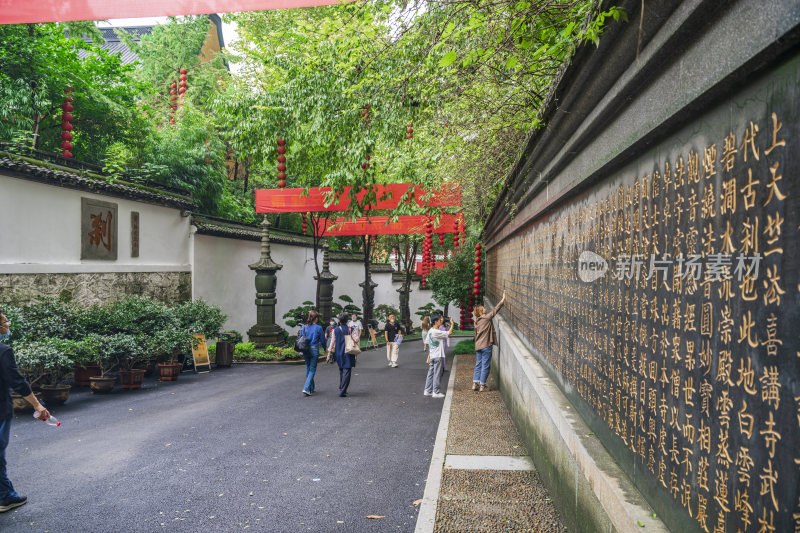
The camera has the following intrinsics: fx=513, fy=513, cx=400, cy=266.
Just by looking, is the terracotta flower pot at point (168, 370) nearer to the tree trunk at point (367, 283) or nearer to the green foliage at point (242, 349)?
the green foliage at point (242, 349)

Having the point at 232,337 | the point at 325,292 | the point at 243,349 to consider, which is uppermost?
the point at 325,292

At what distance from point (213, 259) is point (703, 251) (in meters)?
15.9

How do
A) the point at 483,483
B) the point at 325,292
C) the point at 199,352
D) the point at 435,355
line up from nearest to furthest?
1. the point at 483,483
2. the point at 435,355
3. the point at 199,352
4. the point at 325,292

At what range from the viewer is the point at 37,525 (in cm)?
416

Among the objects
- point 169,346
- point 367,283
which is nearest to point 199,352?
point 169,346

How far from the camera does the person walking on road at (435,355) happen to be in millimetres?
9148

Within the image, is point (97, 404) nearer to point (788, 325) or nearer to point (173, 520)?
point (173, 520)

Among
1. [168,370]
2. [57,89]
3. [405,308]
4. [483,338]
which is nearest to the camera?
[483,338]

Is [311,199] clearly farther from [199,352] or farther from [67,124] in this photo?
[67,124]

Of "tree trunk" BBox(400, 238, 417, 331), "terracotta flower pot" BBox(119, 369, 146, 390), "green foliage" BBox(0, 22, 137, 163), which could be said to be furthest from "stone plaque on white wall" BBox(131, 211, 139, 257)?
"tree trunk" BBox(400, 238, 417, 331)

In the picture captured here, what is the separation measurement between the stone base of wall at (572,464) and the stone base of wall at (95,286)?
9.55m

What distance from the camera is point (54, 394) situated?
27.5 ft

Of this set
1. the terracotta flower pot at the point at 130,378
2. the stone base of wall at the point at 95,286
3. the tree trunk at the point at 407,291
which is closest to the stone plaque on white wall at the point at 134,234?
the stone base of wall at the point at 95,286

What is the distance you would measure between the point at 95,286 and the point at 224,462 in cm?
814
